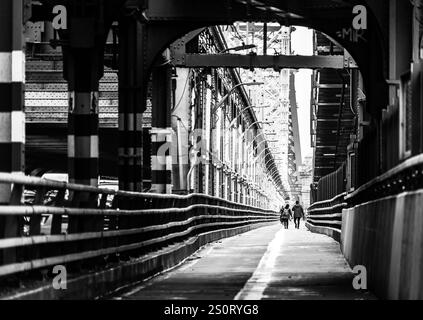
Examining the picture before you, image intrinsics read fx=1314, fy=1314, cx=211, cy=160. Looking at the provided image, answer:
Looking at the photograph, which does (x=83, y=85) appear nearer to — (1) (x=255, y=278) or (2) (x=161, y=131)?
(1) (x=255, y=278)

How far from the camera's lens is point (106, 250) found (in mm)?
18750

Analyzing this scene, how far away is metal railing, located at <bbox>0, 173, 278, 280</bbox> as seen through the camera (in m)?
13.0

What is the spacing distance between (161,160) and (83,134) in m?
12.8

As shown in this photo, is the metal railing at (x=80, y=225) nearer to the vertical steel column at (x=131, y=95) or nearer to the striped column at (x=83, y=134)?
the striped column at (x=83, y=134)

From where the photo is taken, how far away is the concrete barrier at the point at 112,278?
13.8m

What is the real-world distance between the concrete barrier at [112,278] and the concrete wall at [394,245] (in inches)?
140

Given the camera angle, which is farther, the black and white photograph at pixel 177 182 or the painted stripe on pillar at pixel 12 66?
the painted stripe on pillar at pixel 12 66

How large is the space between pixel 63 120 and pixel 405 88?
140 feet

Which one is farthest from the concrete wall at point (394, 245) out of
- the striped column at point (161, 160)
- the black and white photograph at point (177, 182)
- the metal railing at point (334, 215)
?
the metal railing at point (334, 215)

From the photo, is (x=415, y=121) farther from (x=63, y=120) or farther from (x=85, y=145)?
(x=63, y=120)

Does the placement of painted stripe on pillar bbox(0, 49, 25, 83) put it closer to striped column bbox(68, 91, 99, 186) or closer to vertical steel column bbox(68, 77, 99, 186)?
vertical steel column bbox(68, 77, 99, 186)

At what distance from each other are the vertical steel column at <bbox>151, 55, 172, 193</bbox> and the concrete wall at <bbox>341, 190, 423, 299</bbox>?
665 inches

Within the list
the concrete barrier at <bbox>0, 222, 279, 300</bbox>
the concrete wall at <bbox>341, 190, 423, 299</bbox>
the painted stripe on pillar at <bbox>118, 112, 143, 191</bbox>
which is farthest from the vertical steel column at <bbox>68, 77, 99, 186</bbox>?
the painted stripe on pillar at <bbox>118, 112, 143, 191</bbox>

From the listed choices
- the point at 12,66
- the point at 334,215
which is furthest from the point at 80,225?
the point at 334,215
